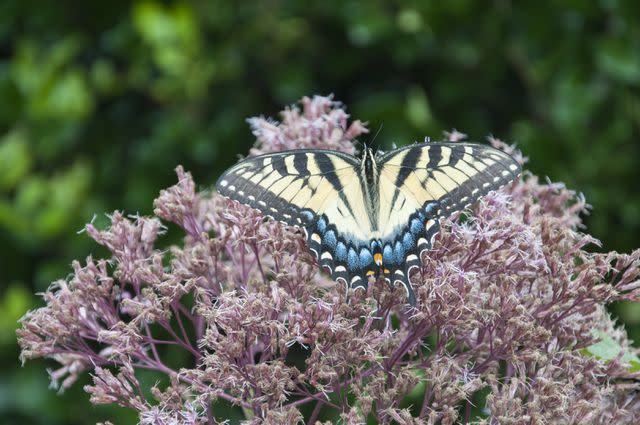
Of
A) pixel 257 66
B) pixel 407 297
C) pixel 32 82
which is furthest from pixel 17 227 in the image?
pixel 407 297

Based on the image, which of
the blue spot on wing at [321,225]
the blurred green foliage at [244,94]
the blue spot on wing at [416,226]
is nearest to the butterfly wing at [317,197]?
the blue spot on wing at [321,225]

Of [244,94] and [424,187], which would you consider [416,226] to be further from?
[244,94]

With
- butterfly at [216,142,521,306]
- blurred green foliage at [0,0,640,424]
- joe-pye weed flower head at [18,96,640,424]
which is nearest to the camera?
joe-pye weed flower head at [18,96,640,424]

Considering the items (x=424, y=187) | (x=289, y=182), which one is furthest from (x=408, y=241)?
(x=289, y=182)

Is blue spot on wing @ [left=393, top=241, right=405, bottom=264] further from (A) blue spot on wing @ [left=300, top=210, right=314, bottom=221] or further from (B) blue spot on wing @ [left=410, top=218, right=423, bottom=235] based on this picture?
(A) blue spot on wing @ [left=300, top=210, right=314, bottom=221]

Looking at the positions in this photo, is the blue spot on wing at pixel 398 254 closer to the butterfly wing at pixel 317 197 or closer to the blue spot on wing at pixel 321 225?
the butterfly wing at pixel 317 197

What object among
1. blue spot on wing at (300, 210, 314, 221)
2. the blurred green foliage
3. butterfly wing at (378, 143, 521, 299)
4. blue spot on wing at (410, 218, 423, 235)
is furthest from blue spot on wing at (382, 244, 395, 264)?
the blurred green foliage

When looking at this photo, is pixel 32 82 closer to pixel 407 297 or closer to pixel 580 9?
pixel 580 9
